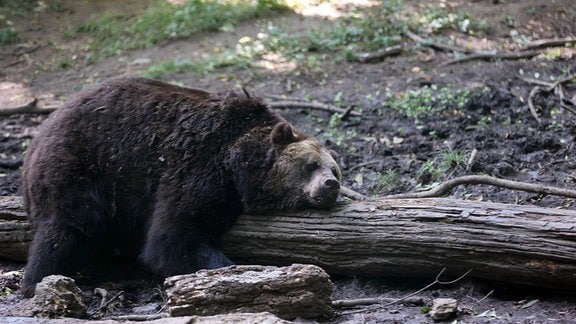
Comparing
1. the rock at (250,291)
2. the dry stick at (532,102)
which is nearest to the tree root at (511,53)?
the dry stick at (532,102)

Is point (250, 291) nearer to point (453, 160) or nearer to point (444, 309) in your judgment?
point (444, 309)

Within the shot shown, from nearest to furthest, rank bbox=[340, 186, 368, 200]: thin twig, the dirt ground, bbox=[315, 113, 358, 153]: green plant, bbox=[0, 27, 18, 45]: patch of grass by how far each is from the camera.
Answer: the dirt ground < bbox=[340, 186, 368, 200]: thin twig < bbox=[315, 113, 358, 153]: green plant < bbox=[0, 27, 18, 45]: patch of grass

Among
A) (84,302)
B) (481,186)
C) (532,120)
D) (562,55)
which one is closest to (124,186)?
(84,302)

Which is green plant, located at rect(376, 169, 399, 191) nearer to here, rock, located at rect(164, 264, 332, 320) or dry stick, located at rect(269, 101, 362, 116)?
dry stick, located at rect(269, 101, 362, 116)

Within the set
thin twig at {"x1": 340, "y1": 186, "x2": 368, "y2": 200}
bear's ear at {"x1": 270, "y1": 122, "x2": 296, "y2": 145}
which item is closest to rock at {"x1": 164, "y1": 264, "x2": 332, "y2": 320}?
bear's ear at {"x1": 270, "y1": 122, "x2": 296, "y2": 145}

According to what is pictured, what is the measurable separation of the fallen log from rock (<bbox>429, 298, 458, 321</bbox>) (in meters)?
0.52

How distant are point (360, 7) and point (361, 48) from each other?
166 centimetres

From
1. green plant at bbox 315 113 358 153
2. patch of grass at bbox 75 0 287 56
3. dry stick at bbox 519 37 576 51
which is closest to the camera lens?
green plant at bbox 315 113 358 153

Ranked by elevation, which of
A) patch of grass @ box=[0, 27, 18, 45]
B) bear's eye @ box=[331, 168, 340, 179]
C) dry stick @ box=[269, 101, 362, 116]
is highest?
bear's eye @ box=[331, 168, 340, 179]

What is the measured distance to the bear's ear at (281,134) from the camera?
275 inches

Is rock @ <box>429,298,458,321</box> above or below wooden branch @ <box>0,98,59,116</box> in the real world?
above

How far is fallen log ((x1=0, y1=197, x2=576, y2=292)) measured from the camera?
5.67 m

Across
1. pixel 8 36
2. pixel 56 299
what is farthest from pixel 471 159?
pixel 8 36

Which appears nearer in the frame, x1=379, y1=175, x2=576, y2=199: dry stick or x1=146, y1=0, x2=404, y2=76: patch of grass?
x1=379, y1=175, x2=576, y2=199: dry stick
